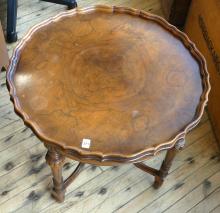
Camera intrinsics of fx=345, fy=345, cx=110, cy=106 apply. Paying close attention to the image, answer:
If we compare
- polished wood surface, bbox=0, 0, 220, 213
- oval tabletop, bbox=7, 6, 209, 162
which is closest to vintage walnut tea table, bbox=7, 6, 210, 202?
oval tabletop, bbox=7, 6, 209, 162

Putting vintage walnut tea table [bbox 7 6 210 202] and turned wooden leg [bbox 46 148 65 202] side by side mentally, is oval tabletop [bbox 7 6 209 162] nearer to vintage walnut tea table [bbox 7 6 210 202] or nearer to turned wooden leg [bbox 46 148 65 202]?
vintage walnut tea table [bbox 7 6 210 202]

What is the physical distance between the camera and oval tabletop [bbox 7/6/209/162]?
36.8 inches

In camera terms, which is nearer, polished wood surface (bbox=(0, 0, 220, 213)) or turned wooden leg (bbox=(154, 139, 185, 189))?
turned wooden leg (bbox=(154, 139, 185, 189))

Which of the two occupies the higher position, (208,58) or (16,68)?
(16,68)

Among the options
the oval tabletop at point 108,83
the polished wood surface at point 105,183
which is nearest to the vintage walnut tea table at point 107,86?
the oval tabletop at point 108,83

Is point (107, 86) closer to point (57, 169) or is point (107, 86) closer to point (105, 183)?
point (57, 169)

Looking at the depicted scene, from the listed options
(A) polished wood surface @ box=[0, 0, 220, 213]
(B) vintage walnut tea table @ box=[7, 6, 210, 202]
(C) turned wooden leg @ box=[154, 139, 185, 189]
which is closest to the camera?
(B) vintage walnut tea table @ box=[7, 6, 210, 202]

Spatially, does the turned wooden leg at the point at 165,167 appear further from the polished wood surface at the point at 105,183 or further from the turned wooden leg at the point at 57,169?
the turned wooden leg at the point at 57,169

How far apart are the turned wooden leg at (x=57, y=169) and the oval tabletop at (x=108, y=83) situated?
0.10 meters

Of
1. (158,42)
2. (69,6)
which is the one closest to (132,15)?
(158,42)

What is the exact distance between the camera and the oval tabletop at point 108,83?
0.93 meters

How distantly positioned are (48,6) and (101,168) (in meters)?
1.07

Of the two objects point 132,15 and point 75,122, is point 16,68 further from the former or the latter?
point 132,15

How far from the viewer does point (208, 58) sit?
1575mm
